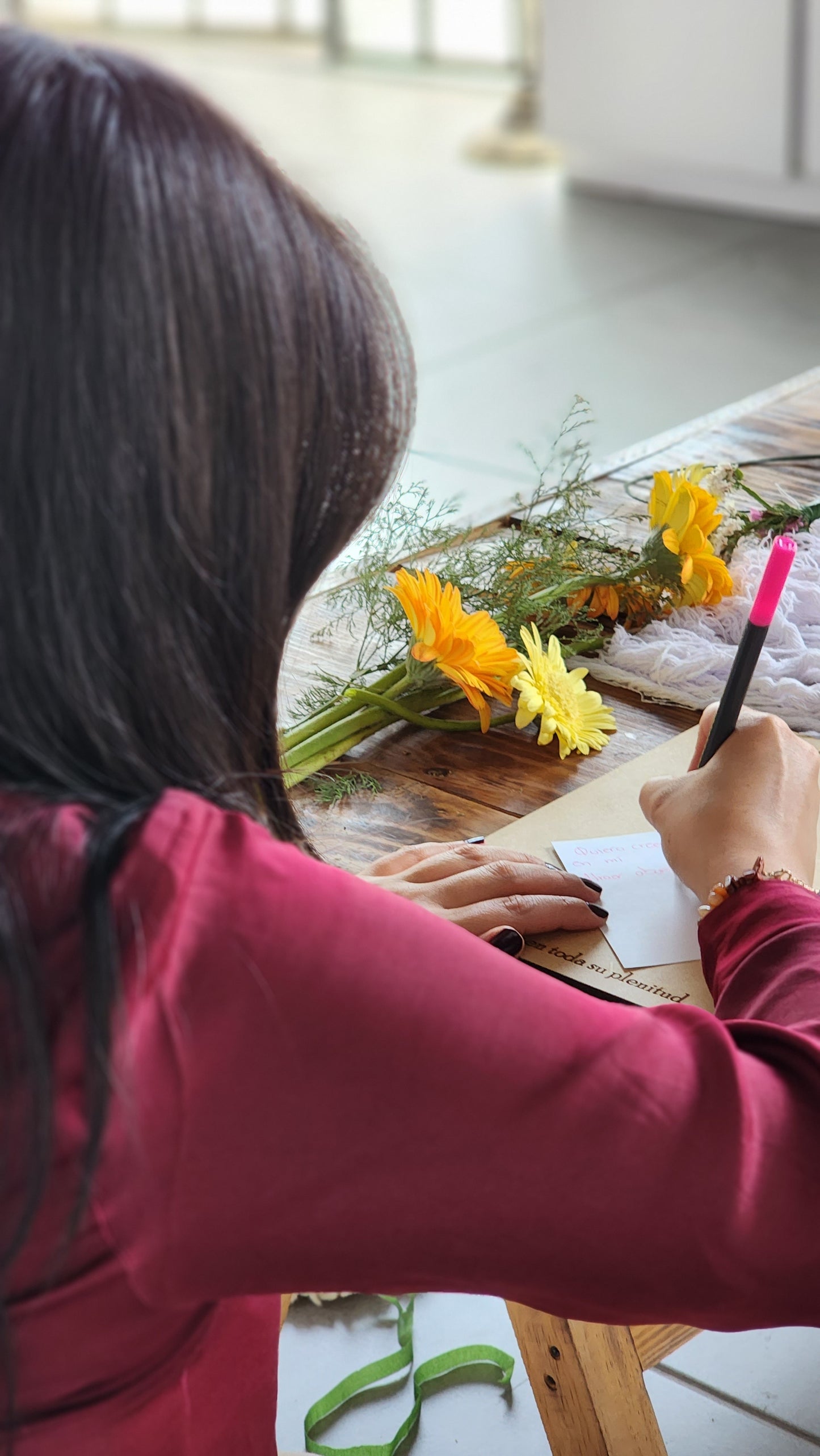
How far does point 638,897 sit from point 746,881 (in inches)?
5.5

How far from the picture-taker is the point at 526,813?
1112 millimetres

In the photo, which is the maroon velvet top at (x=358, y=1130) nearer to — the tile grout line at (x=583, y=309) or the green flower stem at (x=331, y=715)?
the green flower stem at (x=331, y=715)

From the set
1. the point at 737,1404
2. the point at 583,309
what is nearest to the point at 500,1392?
the point at 737,1404

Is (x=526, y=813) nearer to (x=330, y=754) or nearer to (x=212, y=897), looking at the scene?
(x=330, y=754)

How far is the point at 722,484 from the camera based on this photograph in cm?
140

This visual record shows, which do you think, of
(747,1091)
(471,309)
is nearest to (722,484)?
(747,1091)

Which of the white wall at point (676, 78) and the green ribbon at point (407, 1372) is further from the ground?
the white wall at point (676, 78)

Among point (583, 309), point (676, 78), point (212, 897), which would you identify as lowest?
point (583, 309)

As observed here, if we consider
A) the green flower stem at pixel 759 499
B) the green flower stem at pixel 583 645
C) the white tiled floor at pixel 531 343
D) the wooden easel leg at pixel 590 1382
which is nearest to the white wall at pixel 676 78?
the white tiled floor at pixel 531 343

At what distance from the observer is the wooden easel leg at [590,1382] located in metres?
1.03

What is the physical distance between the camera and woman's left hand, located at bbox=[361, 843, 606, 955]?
0.95m

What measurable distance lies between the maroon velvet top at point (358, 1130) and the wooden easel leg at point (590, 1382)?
433mm

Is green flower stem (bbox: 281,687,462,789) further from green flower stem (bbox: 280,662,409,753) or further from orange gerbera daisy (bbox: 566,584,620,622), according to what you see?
orange gerbera daisy (bbox: 566,584,620,622)

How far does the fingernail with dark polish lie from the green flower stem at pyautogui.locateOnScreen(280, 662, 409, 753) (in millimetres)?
299
